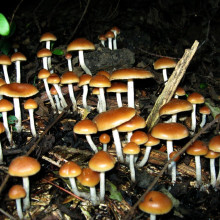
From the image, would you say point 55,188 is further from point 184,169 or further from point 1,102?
point 184,169

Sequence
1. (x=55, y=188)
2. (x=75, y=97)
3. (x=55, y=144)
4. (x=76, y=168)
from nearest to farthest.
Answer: (x=76, y=168) < (x=55, y=188) < (x=55, y=144) < (x=75, y=97)

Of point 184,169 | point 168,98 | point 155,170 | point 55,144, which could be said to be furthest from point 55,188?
point 168,98

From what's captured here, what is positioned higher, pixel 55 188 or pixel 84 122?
pixel 84 122

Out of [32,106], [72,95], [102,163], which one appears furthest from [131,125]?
[32,106]

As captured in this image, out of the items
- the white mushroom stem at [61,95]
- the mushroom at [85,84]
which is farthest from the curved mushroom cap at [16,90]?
the mushroom at [85,84]

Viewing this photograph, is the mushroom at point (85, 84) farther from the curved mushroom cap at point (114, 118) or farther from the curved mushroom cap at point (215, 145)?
the curved mushroom cap at point (215, 145)

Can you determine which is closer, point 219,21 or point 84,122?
point 84,122
